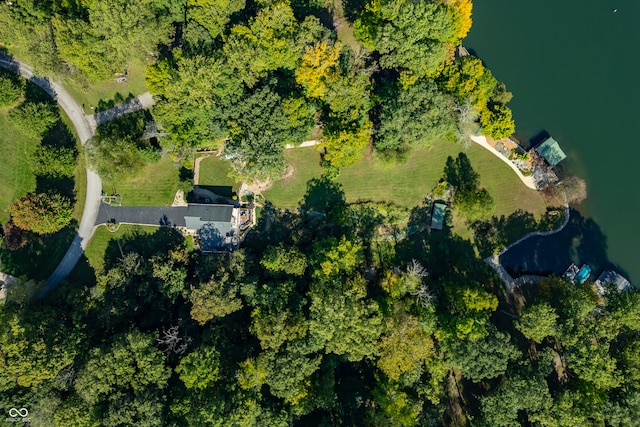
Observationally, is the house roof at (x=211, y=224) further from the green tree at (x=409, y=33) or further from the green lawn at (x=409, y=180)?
the green tree at (x=409, y=33)

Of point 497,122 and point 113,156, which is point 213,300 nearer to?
point 113,156

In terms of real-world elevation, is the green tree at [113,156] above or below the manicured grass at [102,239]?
above

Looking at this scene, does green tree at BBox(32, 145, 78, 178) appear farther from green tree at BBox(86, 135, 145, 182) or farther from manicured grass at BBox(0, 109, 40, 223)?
green tree at BBox(86, 135, 145, 182)

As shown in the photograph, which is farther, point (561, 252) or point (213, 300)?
point (561, 252)

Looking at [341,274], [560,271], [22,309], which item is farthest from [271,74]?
[560,271]

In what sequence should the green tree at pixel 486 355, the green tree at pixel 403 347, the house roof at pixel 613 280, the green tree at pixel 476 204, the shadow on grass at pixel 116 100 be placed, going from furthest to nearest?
the shadow on grass at pixel 116 100 → the house roof at pixel 613 280 → the green tree at pixel 476 204 → the green tree at pixel 403 347 → the green tree at pixel 486 355

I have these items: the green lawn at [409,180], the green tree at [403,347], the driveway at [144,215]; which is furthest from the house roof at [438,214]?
the driveway at [144,215]

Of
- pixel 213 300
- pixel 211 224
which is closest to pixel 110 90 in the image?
pixel 211 224
